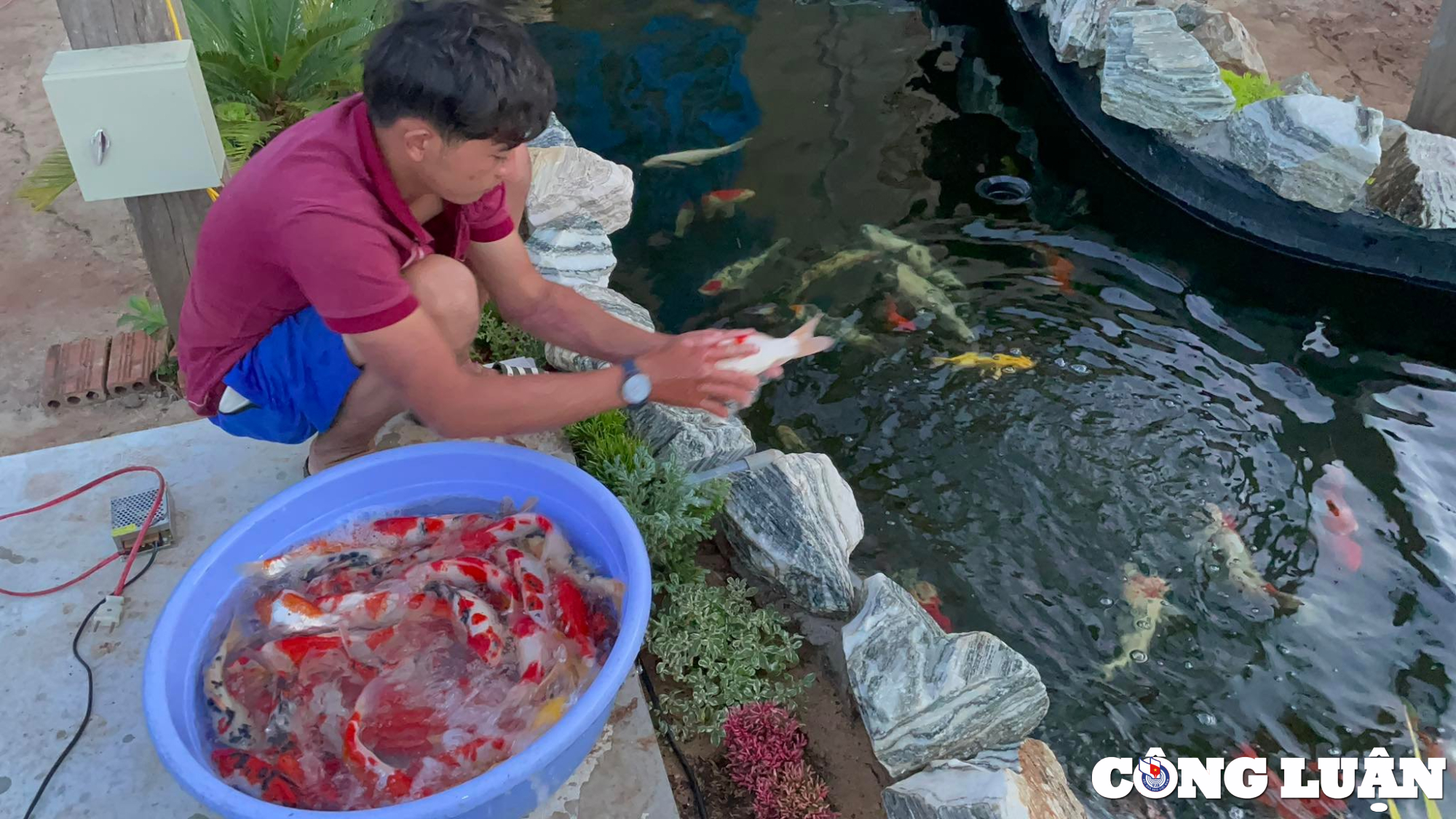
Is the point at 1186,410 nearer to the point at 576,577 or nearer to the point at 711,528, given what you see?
the point at 711,528

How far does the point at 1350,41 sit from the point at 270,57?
5513 millimetres

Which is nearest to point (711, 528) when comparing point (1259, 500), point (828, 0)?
point (1259, 500)

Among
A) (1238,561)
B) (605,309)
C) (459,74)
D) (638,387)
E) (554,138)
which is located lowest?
(1238,561)

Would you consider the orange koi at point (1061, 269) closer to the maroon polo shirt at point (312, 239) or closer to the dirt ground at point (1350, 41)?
the dirt ground at point (1350, 41)

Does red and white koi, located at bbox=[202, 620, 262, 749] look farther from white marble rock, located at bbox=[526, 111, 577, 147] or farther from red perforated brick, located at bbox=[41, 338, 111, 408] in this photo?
white marble rock, located at bbox=[526, 111, 577, 147]

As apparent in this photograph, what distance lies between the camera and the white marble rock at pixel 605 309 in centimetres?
321

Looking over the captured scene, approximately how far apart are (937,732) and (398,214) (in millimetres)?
1643

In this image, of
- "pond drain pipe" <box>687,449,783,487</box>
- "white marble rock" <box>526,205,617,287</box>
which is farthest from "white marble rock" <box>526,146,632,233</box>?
"pond drain pipe" <box>687,449,783,487</box>

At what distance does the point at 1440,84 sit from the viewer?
4434 mm

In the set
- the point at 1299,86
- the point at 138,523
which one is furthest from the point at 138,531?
the point at 1299,86

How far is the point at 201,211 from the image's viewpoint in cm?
279

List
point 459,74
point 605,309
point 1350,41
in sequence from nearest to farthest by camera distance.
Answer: point 459,74 < point 605,309 < point 1350,41

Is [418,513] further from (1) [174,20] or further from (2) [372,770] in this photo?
(1) [174,20]

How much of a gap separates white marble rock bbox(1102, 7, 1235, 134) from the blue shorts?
381cm
